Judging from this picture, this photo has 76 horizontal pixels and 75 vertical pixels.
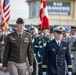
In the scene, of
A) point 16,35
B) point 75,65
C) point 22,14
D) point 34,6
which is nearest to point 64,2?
point 34,6

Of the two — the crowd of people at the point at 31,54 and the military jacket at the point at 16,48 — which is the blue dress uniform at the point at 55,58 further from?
the military jacket at the point at 16,48

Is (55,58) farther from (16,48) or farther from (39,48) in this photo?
(39,48)

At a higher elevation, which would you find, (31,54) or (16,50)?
(16,50)

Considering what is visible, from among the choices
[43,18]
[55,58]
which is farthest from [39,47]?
[55,58]

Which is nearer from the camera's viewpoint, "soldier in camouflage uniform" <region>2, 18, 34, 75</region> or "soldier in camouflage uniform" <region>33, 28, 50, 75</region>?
"soldier in camouflage uniform" <region>2, 18, 34, 75</region>

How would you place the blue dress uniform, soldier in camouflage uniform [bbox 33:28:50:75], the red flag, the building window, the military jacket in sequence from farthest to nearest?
the building window, the red flag, soldier in camouflage uniform [bbox 33:28:50:75], the military jacket, the blue dress uniform

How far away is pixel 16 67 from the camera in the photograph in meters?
8.59

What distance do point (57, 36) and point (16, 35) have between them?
890 millimetres

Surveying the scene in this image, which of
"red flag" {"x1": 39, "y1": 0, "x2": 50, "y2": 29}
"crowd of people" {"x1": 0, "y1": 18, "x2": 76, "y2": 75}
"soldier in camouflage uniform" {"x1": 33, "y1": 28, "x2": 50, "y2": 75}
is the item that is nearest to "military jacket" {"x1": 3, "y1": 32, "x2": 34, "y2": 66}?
"crowd of people" {"x1": 0, "y1": 18, "x2": 76, "y2": 75}

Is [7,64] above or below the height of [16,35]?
below

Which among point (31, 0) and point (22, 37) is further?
point (31, 0)

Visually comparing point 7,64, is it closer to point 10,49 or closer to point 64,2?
point 10,49

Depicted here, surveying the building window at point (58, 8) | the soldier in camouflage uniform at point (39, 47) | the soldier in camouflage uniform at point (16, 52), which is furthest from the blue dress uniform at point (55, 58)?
the building window at point (58, 8)

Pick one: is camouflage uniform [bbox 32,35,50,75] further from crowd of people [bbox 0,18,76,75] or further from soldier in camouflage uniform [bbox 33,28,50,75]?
crowd of people [bbox 0,18,76,75]
